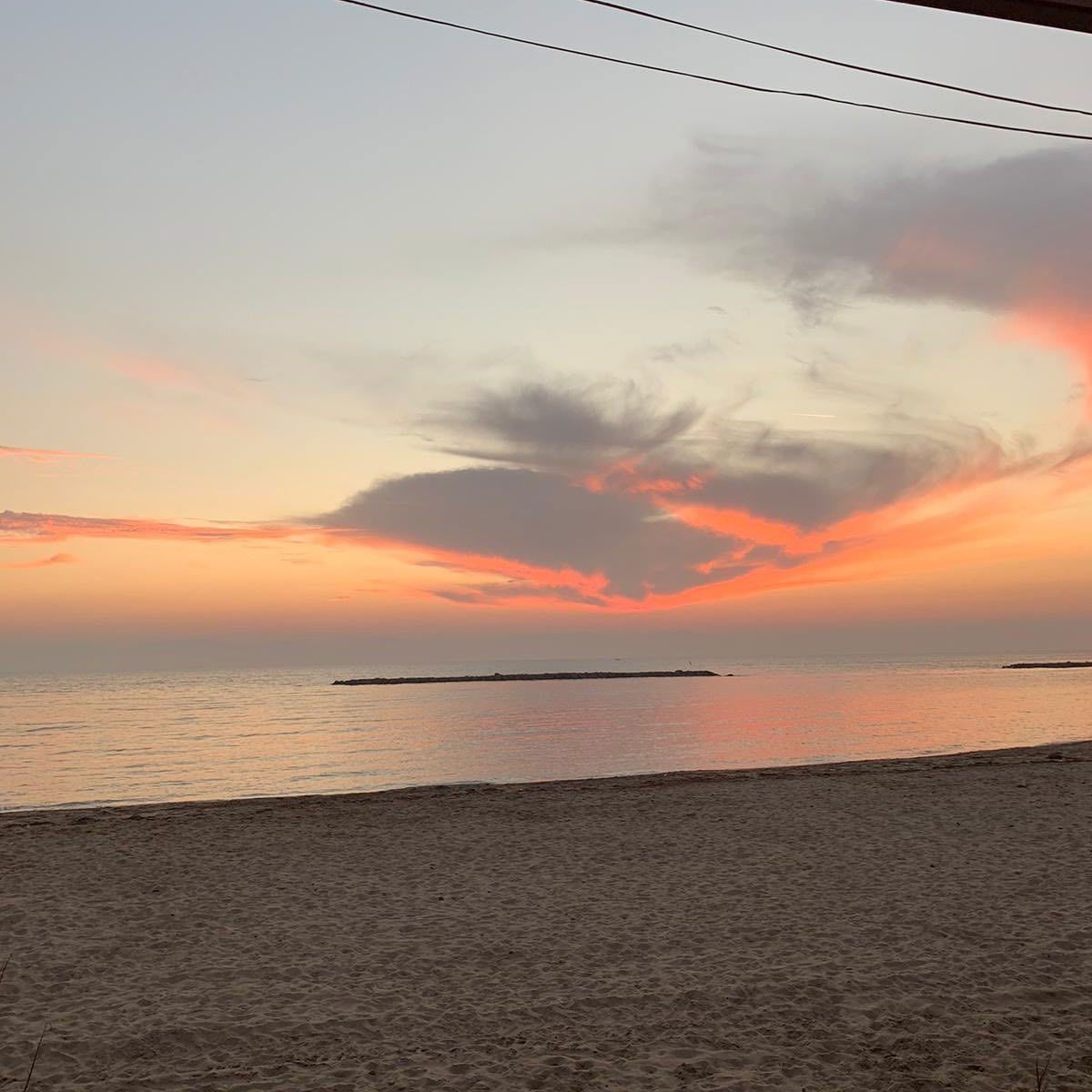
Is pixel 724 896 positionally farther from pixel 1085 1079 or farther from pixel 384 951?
pixel 1085 1079

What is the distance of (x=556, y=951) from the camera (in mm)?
8680

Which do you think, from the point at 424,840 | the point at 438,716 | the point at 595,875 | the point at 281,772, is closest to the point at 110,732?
the point at 438,716

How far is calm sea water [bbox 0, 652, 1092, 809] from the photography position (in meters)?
26.9

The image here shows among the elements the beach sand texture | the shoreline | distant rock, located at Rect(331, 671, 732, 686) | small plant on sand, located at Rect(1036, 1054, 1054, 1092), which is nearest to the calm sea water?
the shoreline

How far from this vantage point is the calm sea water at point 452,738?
26.9 meters

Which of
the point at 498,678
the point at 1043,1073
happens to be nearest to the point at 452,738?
the point at 1043,1073

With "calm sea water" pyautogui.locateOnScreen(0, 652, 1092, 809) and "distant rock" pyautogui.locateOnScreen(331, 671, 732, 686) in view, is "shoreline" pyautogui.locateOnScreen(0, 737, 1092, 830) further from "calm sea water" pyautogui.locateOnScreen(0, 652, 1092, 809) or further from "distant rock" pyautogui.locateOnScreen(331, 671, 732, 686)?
"distant rock" pyautogui.locateOnScreen(331, 671, 732, 686)

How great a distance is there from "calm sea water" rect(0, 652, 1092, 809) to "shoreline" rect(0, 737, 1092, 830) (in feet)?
9.97

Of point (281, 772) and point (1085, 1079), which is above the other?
point (1085, 1079)

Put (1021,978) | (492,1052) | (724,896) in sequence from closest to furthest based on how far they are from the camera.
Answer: (492,1052), (1021,978), (724,896)

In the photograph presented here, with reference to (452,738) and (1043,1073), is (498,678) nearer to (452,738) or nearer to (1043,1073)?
(452,738)

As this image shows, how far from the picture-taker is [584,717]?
174 ft

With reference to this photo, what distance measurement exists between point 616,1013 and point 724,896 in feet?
12.9

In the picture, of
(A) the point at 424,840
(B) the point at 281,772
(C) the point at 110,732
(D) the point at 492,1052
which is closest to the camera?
(D) the point at 492,1052
